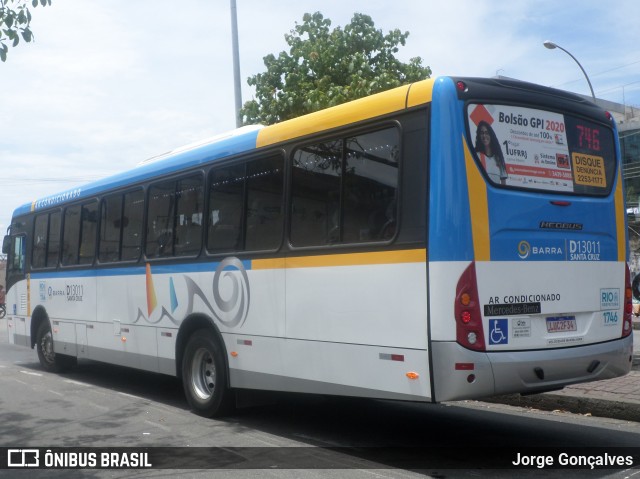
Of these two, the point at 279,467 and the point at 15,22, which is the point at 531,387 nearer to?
the point at 279,467

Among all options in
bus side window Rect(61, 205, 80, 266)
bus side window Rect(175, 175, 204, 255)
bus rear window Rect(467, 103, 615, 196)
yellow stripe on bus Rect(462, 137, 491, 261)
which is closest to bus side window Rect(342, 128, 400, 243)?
yellow stripe on bus Rect(462, 137, 491, 261)

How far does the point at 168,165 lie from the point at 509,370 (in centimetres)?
566

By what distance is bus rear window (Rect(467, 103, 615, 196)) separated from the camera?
6.66 metres

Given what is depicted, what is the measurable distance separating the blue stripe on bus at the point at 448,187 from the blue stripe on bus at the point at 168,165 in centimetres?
281

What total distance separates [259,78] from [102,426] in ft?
33.3

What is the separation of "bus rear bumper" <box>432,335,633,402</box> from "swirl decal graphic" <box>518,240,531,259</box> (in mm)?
816

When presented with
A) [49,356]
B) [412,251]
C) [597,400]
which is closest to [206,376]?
[412,251]

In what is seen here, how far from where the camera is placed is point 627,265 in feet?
25.2

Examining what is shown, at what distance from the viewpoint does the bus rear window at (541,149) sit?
6660 millimetres

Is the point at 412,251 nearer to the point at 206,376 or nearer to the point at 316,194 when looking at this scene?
the point at 316,194

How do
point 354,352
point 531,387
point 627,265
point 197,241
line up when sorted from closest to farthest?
point 531,387 < point 354,352 < point 627,265 < point 197,241

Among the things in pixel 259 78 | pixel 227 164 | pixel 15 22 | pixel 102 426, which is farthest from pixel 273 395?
pixel 259 78

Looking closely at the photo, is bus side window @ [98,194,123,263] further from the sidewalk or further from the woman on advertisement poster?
the woman on advertisement poster

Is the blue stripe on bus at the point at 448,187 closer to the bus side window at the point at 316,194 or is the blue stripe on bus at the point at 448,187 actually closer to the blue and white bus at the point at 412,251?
the blue and white bus at the point at 412,251
